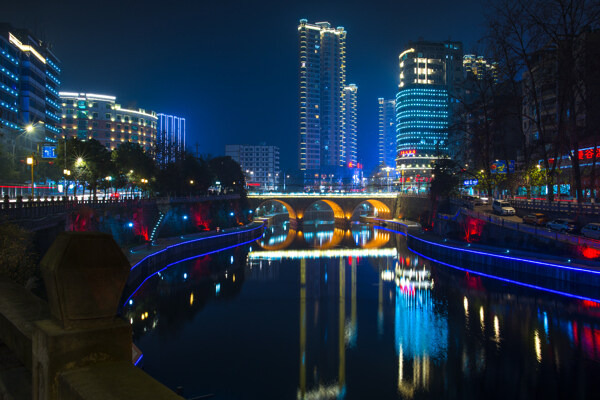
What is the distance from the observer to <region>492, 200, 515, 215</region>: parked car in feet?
181

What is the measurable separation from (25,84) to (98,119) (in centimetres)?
4751

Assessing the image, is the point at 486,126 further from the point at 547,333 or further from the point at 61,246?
the point at 61,246

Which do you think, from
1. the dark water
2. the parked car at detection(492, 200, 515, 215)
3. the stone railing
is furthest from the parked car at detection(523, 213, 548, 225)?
the stone railing

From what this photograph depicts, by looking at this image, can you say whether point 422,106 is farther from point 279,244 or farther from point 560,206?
point 560,206

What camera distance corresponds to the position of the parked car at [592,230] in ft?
128

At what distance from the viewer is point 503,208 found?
55.8 m

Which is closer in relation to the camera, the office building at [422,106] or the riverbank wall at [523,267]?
the riverbank wall at [523,267]

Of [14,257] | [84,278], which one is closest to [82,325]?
[84,278]

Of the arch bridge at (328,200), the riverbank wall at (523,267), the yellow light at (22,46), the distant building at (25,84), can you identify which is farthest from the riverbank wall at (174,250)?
the yellow light at (22,46)

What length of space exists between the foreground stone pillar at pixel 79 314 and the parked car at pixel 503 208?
58.6 meters

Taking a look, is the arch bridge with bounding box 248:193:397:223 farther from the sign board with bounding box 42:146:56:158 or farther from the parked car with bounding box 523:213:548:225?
the sign board with bounding box 42:146:56:158

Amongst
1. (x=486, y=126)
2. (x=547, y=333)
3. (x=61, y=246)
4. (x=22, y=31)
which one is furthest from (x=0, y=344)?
(x=22, y=31)

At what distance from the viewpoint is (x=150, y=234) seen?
195 feet

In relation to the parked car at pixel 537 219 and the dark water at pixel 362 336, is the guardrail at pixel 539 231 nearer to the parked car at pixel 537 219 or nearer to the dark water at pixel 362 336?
the parked car at pixel 537 219
